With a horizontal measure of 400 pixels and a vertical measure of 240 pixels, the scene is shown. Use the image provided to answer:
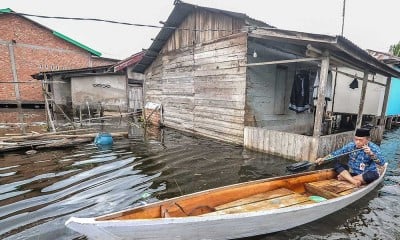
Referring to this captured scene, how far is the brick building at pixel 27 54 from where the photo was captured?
1948cm

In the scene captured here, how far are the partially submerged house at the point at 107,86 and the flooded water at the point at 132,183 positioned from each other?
29.9 ft

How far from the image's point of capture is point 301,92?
911 centimetres

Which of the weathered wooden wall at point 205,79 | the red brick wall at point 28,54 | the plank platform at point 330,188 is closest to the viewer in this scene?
the plank platform at point 330,188

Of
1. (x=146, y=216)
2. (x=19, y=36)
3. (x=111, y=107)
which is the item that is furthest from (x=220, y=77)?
(x=19, y=36)

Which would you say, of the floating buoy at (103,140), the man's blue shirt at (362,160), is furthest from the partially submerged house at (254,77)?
the floating buoy at (103,140)

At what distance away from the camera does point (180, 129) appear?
12492 mm

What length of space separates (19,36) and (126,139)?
1743 centimetres

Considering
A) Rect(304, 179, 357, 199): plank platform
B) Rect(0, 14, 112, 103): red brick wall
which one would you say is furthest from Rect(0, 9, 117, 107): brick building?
Rect(304, 179, 357, 199): plank platform

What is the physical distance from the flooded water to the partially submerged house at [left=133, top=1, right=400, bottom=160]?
2.88ft

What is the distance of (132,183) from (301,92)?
7.05m

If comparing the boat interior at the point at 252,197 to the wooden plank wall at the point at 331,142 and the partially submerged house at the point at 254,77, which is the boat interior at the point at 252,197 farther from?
the partially submerged house at the point at 254,77

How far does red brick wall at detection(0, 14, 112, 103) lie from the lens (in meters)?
19.5

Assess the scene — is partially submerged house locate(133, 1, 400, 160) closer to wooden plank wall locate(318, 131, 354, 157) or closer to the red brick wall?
wooden plank wall locate(318, 131, 354, 157)

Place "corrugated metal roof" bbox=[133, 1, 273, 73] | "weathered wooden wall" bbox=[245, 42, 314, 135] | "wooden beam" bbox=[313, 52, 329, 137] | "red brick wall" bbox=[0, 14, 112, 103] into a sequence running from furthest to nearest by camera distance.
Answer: "red brick wall" bbox=[0, 14, 112, 103] < "weathered wooden wall" bbox=[245, 42, 314, 135] < "corrugated metal roof" bbox=[133, 1, 273, 73] < "wooden beam" bbox=[313, 52, 329, 137]
